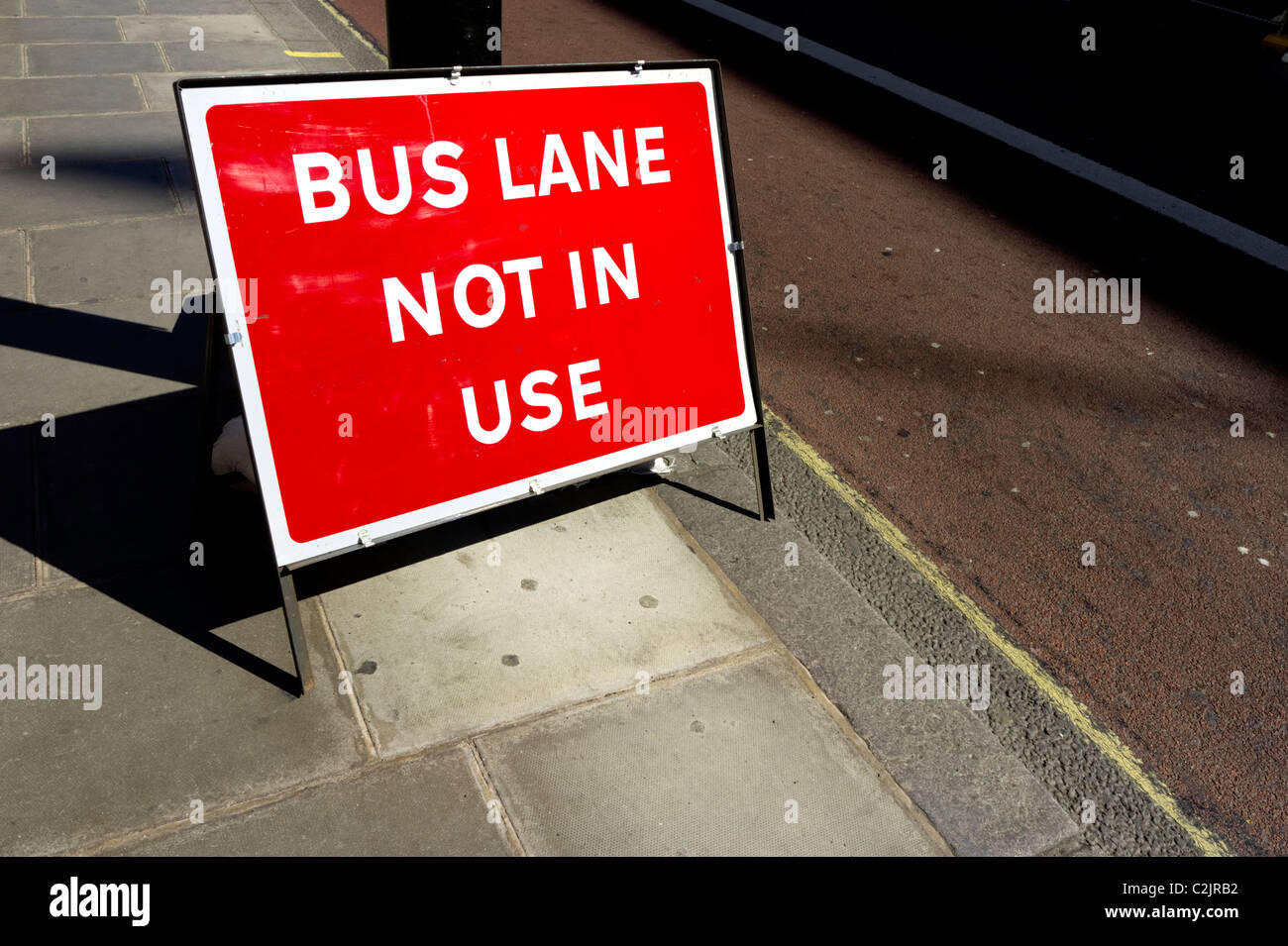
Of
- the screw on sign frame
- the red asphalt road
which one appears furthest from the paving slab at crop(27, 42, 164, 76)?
the screw on sign frame

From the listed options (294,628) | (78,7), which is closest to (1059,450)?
(294,628)

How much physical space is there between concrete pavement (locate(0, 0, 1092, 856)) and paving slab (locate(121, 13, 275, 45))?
6.20m

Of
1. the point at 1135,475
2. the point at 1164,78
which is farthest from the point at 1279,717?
the point at 1164,78

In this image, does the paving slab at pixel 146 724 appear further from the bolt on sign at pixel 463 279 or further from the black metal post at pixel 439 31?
the black metal post at pixel 439 31

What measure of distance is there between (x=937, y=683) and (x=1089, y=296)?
390 cm

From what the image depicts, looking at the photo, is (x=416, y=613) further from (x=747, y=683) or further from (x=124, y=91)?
(x=124, y=91)

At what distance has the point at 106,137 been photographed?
7098 mm

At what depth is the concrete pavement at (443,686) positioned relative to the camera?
2.80 meters

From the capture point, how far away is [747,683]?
335cm

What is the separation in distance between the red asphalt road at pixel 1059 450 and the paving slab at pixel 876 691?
1.63 feet

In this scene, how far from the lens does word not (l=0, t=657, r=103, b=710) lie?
3.03 metres

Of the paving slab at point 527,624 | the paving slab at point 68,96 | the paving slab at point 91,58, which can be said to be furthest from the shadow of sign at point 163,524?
the paving slab at point 91,58

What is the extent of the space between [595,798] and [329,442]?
1.32 meters
